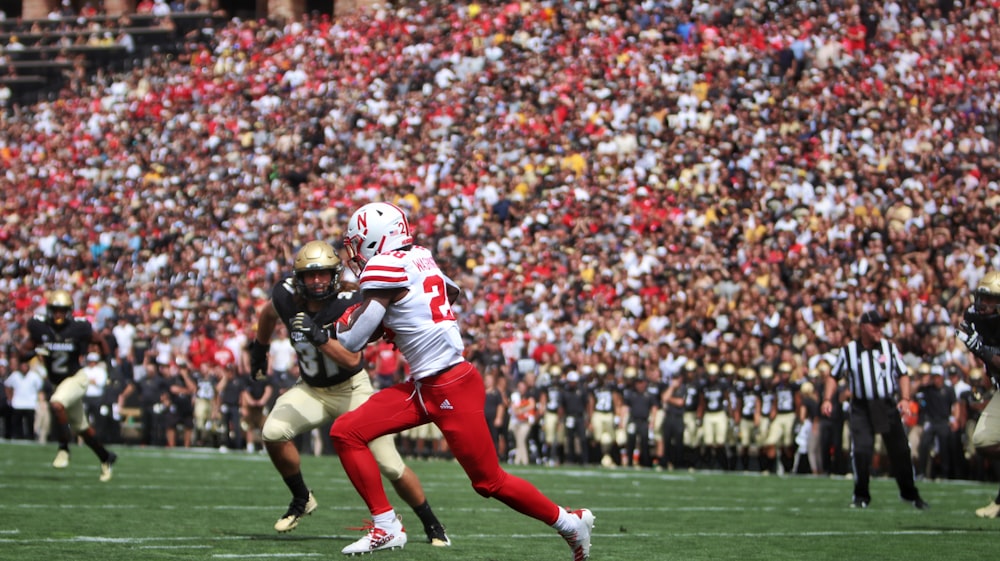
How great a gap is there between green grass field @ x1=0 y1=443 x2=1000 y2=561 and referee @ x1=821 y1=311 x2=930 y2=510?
0.89ft

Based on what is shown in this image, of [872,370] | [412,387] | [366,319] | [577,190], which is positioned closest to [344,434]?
[412,387]

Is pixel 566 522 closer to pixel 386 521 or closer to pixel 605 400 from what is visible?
pixel 386 521

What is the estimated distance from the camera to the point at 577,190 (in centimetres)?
2370

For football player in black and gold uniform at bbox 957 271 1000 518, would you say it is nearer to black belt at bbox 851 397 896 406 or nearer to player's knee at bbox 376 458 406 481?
black belt at bbox 851 397 896 406

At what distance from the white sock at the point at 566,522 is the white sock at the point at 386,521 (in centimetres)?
91

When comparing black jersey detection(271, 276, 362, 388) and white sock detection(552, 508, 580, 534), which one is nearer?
white sock detection(552, 508, 580, 534)

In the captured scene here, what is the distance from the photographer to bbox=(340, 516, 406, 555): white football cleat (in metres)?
7.18

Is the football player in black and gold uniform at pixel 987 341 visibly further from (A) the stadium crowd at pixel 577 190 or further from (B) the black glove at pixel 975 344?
(A) the stadium crowd at pixel 577 190

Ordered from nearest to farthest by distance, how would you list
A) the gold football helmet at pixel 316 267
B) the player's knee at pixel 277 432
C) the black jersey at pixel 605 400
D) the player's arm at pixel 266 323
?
the gold football helmet at pixel 316 267
the player's knee at pixel 277 432
the player's arm at pixel 266 323
the black jersey at pixel 605 400

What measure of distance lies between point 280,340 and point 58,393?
8432mm

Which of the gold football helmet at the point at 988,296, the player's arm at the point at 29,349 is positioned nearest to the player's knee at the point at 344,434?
A: the gold football helmet at the point at 988,296

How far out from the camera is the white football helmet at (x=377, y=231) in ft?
23.4

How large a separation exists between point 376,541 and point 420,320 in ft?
3.75

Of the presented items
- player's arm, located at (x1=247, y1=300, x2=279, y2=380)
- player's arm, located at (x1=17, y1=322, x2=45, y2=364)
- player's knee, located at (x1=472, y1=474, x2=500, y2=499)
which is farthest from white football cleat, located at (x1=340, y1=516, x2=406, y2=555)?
player's arm, located at (x1=17, y1=322, x2=45, y2=364)
